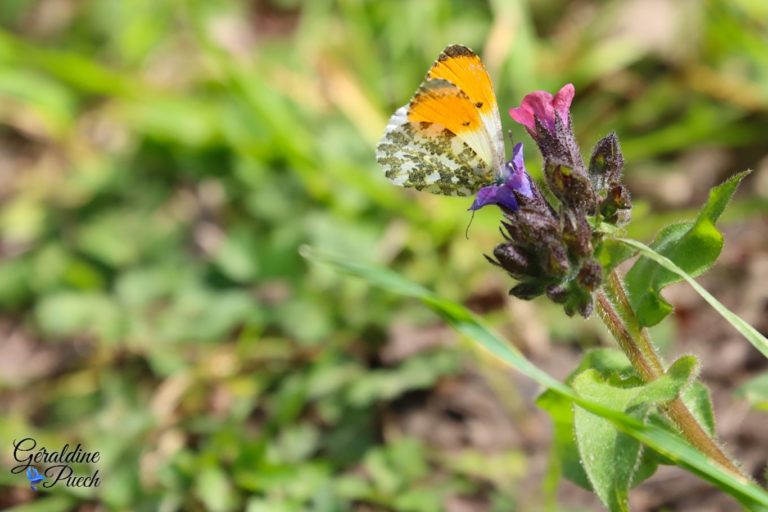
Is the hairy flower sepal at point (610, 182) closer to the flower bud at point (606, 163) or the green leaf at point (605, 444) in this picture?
the flower bud at point (606, 163)

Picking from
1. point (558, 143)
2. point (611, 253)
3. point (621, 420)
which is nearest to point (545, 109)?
point (558, 143)

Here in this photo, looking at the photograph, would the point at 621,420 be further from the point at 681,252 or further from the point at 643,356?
the point at 681,252

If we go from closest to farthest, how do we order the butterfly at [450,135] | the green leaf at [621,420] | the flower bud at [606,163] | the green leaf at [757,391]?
the green leaf at [621,420], the butterfly at [450,135], the flower bud at [606,163], the green leaf at [757,391]

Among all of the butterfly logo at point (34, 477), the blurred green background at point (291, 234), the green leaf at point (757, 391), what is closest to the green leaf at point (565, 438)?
the green leaf at point (757, 391)

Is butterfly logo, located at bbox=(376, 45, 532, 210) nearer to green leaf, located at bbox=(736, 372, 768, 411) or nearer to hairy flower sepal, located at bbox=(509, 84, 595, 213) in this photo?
hairy flower sepal, located at bbox=(509, 84, 595, 213)

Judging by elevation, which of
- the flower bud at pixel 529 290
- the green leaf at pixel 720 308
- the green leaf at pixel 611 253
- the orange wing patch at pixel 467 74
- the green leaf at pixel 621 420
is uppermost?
the orange wing patch at pixel 467 74

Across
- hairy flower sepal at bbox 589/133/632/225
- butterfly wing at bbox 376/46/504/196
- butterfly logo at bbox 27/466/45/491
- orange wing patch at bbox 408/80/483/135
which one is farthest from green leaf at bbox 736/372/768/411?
butterfly logo at bbox 27/466/45/491

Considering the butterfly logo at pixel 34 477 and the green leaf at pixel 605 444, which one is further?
the butterfly logo at pixel 34 477

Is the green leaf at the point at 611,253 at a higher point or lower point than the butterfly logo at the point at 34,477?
higher
